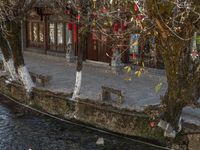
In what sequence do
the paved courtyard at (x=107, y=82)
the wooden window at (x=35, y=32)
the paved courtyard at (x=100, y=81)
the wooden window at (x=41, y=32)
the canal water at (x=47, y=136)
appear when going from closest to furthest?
the canal water at (x=47, y=136) → the paved courtyard at (x=107, y=82) → the paved courtyard at (x=100, y=81) → the wooden window at (x=41, y=32) → the wooden window at (x=35, y=32)

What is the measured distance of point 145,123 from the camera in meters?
13.6

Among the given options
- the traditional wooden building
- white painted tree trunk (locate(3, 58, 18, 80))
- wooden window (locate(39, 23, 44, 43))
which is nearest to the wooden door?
the traditional wooden building

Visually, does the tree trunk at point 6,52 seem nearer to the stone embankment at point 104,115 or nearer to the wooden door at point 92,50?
the stone embankment at point 104,115

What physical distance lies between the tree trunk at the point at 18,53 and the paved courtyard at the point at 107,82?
3.37ft

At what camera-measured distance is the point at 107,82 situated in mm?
19453

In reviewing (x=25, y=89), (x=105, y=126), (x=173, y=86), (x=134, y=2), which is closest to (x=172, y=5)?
(x=134, y=2)

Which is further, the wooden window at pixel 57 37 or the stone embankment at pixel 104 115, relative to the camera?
the wooden window at pixel 57 37

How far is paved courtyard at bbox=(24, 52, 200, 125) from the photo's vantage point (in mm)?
15430

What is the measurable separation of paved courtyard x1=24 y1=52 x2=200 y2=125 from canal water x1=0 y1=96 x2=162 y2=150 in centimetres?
150

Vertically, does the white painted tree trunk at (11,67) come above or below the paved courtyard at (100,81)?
above

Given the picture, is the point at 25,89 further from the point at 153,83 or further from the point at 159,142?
the point at 159,142

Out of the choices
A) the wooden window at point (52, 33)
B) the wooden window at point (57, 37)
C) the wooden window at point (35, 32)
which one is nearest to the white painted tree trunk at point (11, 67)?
the wooden window at point (57, 37)

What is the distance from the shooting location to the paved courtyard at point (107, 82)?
15.4 meters

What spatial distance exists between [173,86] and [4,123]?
839 cm
